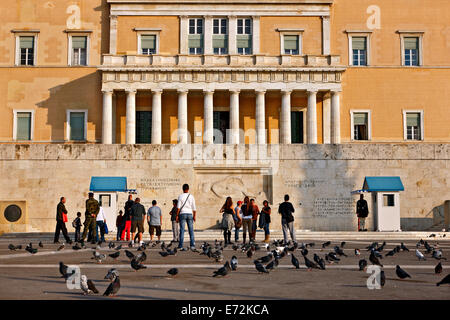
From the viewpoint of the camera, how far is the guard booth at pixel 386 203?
95.0 feet

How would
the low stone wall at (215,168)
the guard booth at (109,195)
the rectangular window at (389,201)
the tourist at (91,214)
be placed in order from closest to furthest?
the tourist at (91,214)
the guard booth at (109,195)
the rectangular window at (389,201)
the low stone wall at (215,168)

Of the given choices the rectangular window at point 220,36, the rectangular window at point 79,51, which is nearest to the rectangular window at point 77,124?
the rectangular window at point 79,51

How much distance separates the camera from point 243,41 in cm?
4984

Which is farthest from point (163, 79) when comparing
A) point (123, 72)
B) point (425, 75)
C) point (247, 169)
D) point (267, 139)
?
point (425, 75)

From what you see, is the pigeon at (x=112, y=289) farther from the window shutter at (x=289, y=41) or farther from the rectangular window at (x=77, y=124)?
the window shutter at (x=289, y=41)

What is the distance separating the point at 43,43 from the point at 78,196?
22.2 metres

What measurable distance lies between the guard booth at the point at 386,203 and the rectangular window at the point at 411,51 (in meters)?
23.5

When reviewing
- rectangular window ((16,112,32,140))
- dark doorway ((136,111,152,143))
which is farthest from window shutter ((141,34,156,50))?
rectangular window ((16,112,32,140))

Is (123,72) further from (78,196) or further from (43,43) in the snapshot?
(78,196)

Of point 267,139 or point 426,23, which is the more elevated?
point 426,23

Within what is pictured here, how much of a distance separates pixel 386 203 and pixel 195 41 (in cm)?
2534

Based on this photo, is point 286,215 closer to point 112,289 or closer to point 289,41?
point 112,289

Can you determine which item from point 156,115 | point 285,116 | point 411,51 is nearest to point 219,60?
point 156,115
